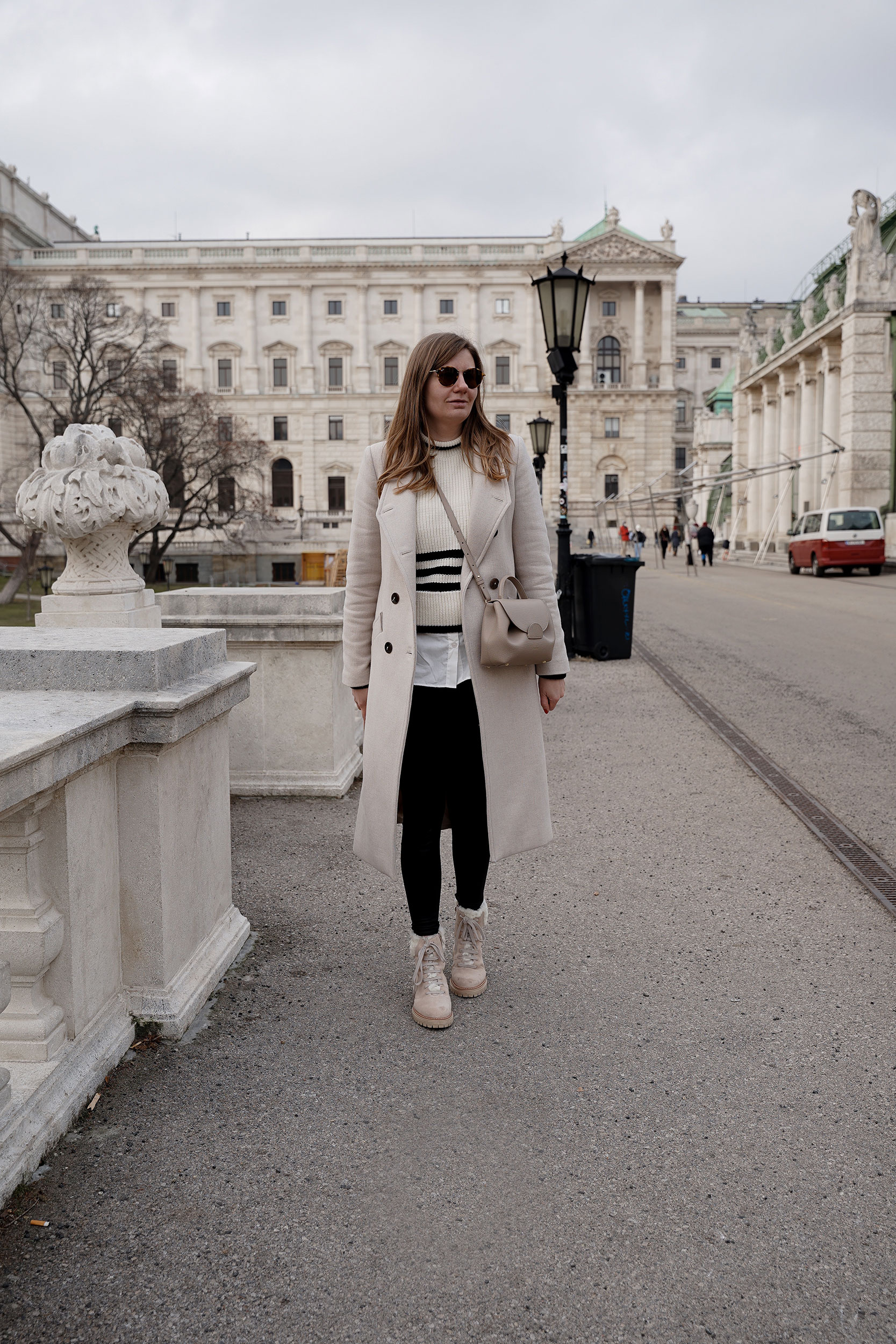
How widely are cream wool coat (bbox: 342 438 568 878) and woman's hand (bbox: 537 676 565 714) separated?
0.03 metres

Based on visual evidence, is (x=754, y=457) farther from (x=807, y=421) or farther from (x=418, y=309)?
Answer: (x=418, y=309)

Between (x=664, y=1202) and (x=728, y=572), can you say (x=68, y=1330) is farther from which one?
(x=728, y=572)

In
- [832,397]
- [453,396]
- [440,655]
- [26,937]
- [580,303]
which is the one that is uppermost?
[832,397]

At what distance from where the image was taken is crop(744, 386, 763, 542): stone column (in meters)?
50.5

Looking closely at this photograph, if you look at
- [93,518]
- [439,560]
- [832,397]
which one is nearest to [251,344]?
[832,397]

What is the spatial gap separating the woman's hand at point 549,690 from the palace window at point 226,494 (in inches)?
1401

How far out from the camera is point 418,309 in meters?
85.3

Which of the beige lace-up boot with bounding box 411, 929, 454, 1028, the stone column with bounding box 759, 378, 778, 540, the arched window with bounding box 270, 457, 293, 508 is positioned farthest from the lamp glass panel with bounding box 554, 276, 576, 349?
the arched window with bounding box 270, 457, 293, 508

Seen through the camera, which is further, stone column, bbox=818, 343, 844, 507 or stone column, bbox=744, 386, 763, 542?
stone column, bbox=744, 386, 763, 542

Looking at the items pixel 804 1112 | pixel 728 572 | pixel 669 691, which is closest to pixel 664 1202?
pixel 804 1112

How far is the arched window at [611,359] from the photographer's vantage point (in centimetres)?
8700

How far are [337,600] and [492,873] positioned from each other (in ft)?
7.01

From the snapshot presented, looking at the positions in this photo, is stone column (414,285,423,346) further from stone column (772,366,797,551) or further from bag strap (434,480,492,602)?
bag strap (434,480,492,602)

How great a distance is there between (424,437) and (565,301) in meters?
8.75
